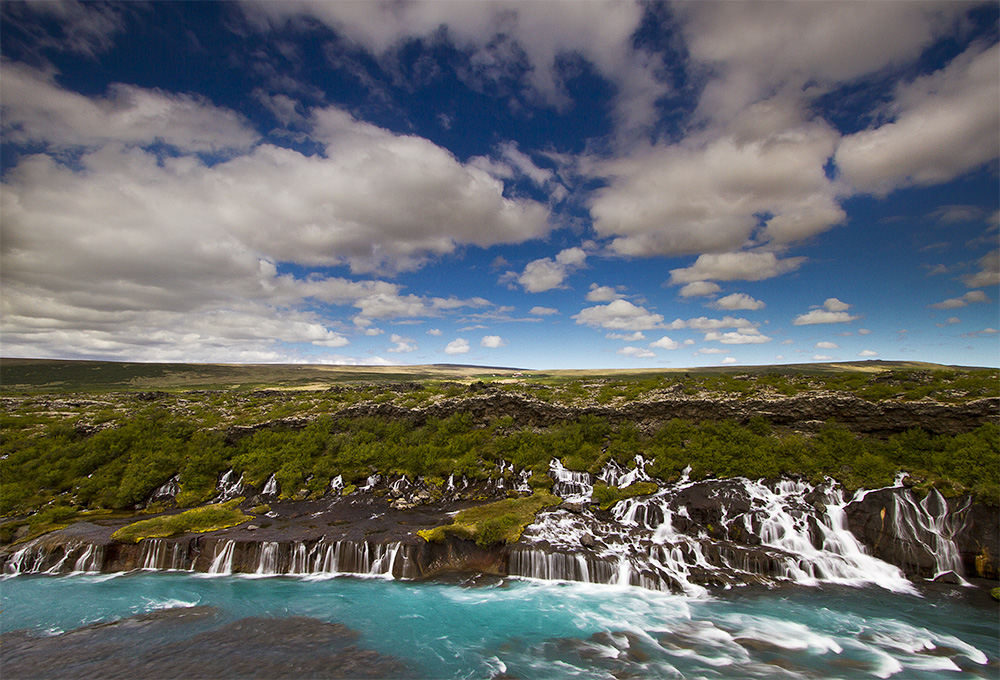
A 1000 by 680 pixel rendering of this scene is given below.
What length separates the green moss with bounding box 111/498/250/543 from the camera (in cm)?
2584

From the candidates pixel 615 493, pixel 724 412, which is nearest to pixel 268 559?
pixel 615 493

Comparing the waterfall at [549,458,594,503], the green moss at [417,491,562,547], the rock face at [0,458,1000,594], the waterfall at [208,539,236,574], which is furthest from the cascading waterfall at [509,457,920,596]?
the waterfall at [208,539,236,574]

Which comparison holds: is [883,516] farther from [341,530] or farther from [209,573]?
[209,573]

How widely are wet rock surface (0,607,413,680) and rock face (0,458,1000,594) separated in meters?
6.02

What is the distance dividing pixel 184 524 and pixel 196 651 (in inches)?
568

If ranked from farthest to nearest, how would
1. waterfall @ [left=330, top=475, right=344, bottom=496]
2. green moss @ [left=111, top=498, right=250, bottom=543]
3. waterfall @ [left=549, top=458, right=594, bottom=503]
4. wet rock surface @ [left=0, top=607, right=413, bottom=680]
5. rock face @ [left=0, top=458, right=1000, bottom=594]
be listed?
waterfall @ [left=330, top=475, right=344, bottom=496] → waterfall @ [left=549, top=458, right=594, bottom=503] → green moss @ [left=111, top=498, right=250, bottom=543] → rock face @ [left=0, top=458, right=1000, bottom=594] → wet rock surface @ [left=0, top=607, right=413, bottom=680]

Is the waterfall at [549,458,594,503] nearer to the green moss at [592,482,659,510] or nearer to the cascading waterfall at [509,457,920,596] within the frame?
the green moss at [592,482,659,510]

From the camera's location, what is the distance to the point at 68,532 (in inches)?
1051

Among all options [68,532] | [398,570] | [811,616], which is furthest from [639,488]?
[68,532]

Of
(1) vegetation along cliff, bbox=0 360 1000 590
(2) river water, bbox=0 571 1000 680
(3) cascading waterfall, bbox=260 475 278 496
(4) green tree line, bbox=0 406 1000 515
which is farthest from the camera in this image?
(3) cascading waterfall, bbox=260 475 278 496

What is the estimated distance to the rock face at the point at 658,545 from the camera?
21797mm

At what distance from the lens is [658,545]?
24.2m

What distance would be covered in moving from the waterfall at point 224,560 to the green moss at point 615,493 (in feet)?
82.5

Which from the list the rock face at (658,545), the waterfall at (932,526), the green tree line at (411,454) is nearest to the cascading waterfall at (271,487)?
the green tree line at (411,454)
